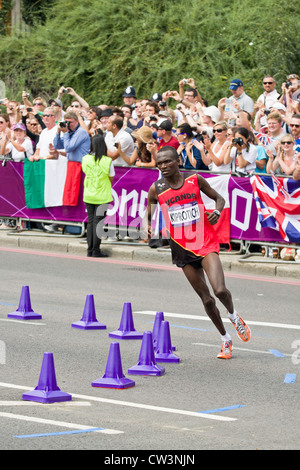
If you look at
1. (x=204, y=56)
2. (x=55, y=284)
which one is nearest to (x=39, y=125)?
(x=55, y=284)

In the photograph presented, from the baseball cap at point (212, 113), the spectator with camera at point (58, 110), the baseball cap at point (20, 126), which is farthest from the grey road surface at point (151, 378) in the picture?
the spectator with camera at point (58, 110)

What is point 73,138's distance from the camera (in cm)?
1717

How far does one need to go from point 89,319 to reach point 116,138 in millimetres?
6624

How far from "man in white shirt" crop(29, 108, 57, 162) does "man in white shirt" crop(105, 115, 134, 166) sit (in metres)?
1.48

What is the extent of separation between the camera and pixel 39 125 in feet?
63.0

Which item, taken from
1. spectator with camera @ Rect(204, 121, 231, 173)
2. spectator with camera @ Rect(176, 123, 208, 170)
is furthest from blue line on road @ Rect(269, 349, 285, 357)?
spectator with camera @ Rect(176, 123, 208, 170)

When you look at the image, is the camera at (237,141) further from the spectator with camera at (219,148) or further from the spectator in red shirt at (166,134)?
the spectator in red shirt at (166,134)

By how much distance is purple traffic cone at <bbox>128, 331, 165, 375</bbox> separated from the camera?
8.73 meters

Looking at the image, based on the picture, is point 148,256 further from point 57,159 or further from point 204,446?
point 204,446

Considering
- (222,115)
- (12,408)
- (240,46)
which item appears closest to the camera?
(12,408)

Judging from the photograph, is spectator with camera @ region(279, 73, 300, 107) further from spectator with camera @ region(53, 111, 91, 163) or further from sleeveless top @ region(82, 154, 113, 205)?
spectator with camera @ region(53, 111, 91, 163)

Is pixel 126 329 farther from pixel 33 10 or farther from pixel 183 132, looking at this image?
pixel 33 10

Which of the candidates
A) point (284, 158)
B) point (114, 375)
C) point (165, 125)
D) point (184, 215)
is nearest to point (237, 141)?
point (284, 158)
